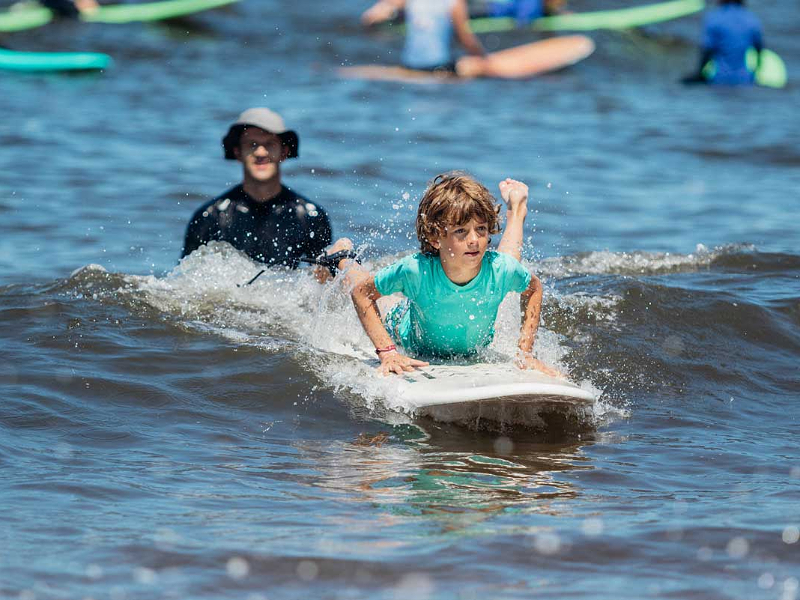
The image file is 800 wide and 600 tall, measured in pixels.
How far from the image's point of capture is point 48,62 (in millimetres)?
16891

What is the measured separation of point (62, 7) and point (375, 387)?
16906mm

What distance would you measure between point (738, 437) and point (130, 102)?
12.2 metres

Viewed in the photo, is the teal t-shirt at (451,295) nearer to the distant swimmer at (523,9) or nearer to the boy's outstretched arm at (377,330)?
the boy's outstretched arm at (377,330)

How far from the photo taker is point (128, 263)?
9031mm

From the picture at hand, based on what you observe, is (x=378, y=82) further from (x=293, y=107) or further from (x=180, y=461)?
(x=180, y=461)

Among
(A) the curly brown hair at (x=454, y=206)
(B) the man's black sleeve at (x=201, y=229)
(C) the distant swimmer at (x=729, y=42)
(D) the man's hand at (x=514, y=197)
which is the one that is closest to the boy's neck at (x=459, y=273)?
(A) the curly brown hair at (x=454, y=206)

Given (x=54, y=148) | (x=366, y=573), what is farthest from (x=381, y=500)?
(x=54, y=148)

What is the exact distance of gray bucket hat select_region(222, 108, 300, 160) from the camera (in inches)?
287

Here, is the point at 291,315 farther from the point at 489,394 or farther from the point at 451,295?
the point at 489,394

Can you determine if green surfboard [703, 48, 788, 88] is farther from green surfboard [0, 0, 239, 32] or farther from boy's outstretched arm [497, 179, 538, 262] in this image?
boy's outstretched arm [497, 179, 538, 262]

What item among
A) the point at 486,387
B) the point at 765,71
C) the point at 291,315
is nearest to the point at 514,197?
the point at 486,387

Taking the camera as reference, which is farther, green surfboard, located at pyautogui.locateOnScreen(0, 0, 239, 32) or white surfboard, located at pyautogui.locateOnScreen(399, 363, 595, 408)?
green surfboard, located at pyautogui.locateOnScreen(0, 0, 239, 32)

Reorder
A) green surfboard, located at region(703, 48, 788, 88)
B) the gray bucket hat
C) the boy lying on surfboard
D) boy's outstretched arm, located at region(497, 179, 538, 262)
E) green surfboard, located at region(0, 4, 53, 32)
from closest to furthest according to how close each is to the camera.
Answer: the boy lying on surfboard < boy's outstretched arm, located at region(497, 179, 538, 262) < the gray bucket hat < green surfboard, located at region(703, 48, 788, 88) < green surfboard, located at region(0, 4, 53, 32)

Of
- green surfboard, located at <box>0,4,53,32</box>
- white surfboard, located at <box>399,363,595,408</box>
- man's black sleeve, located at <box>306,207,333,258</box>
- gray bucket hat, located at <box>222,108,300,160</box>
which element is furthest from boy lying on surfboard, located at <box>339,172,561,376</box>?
green surfboard, located at <box>0,4,53,32</box>
